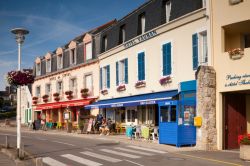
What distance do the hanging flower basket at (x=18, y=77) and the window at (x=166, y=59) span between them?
9.41 m

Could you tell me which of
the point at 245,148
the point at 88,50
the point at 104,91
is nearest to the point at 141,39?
the point at 104,91

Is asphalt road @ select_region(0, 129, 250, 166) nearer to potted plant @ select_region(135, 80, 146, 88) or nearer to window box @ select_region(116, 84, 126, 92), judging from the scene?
potted plant @ select_region(135, 80, 146, 88)

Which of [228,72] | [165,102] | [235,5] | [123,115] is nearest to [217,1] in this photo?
[235,5]

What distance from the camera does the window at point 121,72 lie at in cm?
2716

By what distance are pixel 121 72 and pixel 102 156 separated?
45.1ft

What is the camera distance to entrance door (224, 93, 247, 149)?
55.6 feet

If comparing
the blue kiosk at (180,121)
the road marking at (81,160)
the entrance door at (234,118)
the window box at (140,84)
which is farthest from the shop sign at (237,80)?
the window box at (140,84)

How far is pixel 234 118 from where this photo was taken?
17.2m

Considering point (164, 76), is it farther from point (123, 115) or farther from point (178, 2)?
point (123, 115)

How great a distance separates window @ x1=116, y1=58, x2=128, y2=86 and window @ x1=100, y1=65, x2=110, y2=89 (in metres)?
1.72

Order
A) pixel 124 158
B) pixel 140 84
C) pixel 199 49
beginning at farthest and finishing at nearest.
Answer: pixel 140 84, pixel 199 49, pixel 124 158

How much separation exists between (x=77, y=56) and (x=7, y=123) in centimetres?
1902

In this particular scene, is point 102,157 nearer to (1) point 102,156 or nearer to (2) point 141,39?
(1) point 102,156

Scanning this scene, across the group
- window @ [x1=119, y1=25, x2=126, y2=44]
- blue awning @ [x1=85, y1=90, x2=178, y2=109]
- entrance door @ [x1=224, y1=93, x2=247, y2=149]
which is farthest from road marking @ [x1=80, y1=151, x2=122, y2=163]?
window @ [x1=119, y1=25, x2=126, y2=44]
